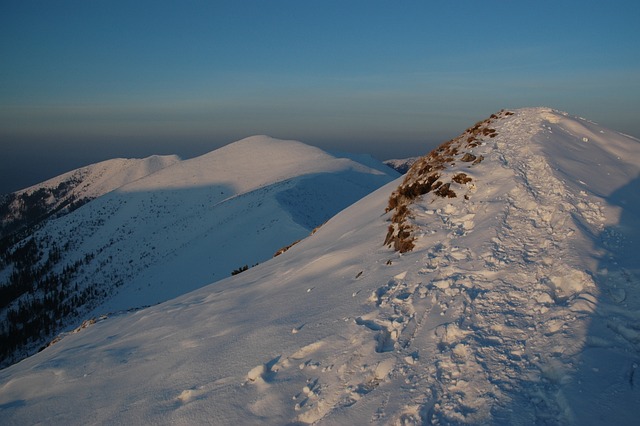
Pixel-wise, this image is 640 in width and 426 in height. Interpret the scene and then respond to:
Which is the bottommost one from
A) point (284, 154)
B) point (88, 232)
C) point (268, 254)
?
point (88, 232)

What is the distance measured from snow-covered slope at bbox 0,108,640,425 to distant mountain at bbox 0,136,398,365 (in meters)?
18.8

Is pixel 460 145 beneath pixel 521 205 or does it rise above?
above

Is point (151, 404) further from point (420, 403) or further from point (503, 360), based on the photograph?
point (503, 360)

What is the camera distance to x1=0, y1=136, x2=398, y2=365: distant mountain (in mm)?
39062

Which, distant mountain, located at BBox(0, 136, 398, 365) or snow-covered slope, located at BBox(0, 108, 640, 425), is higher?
snow-covered slope, located at BBox(0, 108, 640, 425)

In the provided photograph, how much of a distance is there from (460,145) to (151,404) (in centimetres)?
1315

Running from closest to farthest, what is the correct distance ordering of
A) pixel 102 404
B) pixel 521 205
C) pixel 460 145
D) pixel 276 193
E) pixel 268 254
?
pixel 102 404 < pixel 521 205 < pixel 460 145 < pixel 268 254 < pixel 276 193

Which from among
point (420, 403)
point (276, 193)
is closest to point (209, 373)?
point (420, 403)

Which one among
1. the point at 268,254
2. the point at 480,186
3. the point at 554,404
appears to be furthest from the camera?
the point at 268,254

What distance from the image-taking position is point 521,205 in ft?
29.9

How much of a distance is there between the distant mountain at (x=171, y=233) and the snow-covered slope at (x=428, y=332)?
61.7ft

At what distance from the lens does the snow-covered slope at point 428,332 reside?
4.56 meters

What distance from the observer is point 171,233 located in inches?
2248

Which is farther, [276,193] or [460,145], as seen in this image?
[276,193]
